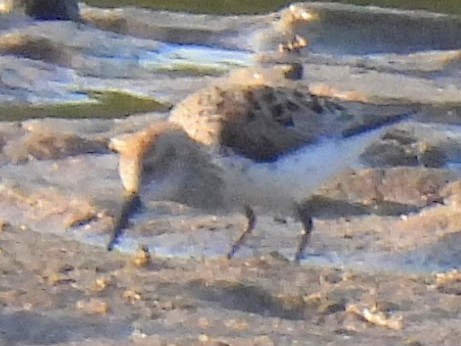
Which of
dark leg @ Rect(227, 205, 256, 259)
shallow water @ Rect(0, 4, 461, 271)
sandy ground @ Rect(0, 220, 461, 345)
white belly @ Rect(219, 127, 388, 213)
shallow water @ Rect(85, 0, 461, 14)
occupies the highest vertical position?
white belly @ Rect(219, 127, 388, 213)

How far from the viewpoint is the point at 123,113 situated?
33.4 feet

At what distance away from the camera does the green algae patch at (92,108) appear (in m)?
10.0

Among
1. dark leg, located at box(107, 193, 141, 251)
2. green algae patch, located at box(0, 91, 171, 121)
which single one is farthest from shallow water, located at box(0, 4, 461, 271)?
dark leg, located at box(107, 193, 141, 251)

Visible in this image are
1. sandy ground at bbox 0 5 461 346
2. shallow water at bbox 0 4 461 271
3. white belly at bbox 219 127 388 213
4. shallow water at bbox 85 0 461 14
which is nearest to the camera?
sandy ground at bbox 0 5 461 346

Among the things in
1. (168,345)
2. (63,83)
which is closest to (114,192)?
(168,345)

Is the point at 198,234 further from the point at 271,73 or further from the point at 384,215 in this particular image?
the point at 271,73

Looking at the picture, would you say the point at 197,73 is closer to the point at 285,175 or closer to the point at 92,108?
the point at 92,108

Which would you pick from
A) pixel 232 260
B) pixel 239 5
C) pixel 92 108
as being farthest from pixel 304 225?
pixel 239 5

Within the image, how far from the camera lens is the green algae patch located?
10047 mm

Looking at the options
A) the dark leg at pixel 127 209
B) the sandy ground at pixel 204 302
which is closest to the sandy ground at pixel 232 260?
the sandy ground at pixel 204 302

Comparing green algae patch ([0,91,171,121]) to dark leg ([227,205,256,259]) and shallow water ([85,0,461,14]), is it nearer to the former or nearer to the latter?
dark leg ([227,205,256,259])

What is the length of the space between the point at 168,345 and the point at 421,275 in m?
1.69

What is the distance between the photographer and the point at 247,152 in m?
6.56

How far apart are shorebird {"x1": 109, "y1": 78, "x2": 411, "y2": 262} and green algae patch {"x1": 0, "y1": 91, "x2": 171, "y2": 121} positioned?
313cm
